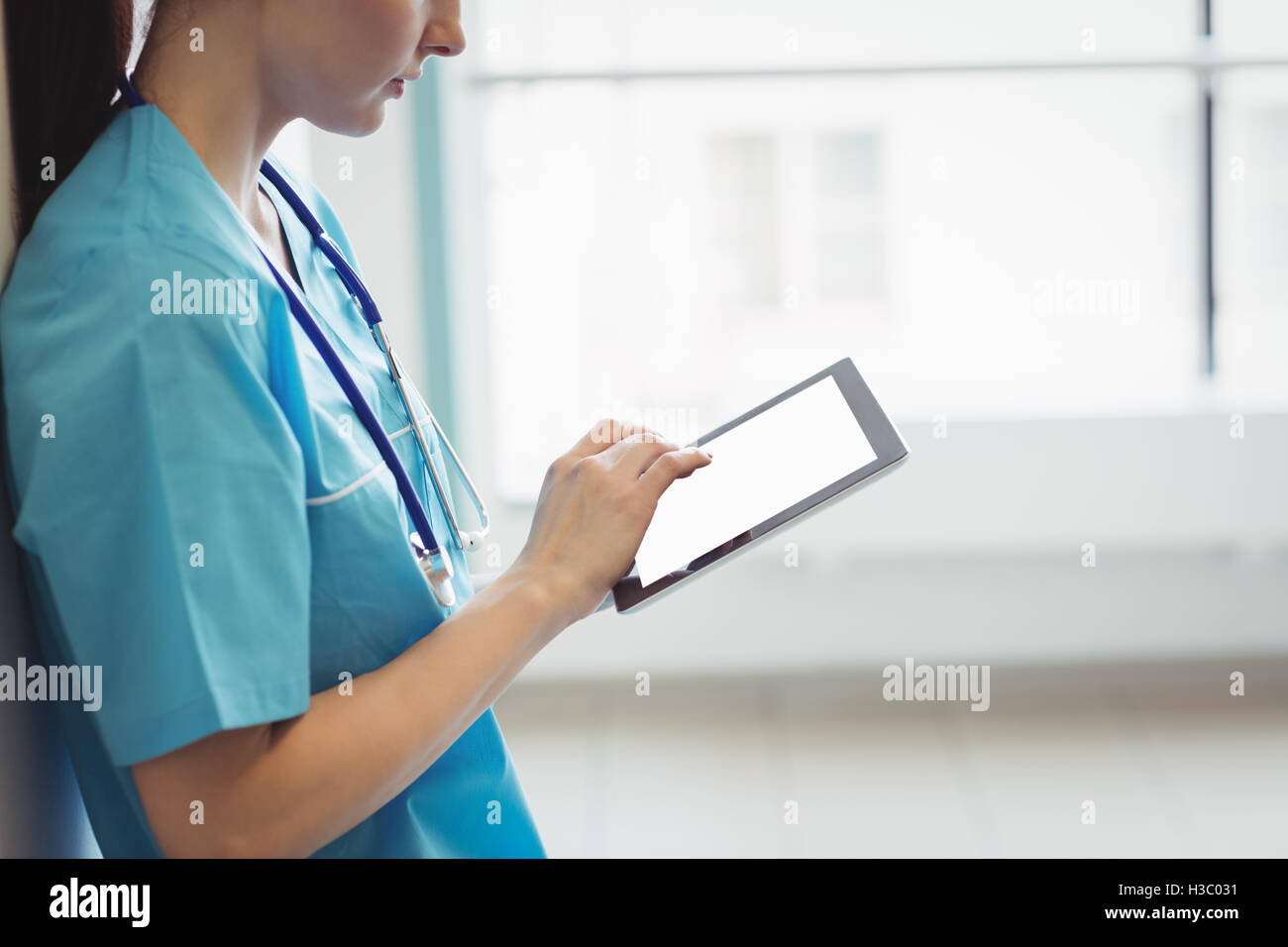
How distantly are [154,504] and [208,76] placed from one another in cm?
28

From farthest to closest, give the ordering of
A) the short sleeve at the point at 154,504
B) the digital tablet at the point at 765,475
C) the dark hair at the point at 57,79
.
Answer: the digital tablet at the point at 765,475
the dark hair at the point at 57,79
the short sleeve at the point at 154,504

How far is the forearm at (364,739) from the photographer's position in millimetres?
509

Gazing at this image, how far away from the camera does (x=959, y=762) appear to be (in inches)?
86.7

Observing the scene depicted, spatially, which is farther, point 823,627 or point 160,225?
point 823,627

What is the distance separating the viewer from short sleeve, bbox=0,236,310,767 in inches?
19.8

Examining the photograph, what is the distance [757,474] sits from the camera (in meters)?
0.80
